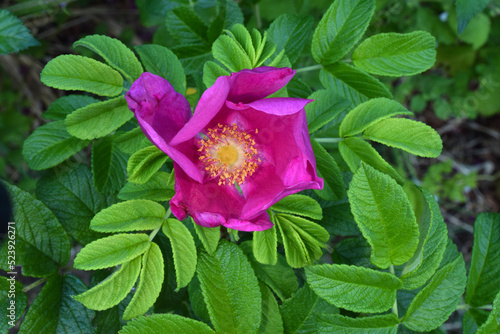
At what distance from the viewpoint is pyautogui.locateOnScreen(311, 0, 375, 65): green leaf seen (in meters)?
1.43

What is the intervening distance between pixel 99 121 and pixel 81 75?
150mm

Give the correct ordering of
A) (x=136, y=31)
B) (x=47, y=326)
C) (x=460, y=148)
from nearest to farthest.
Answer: (x=47, y=326), (x=136, y=31), (x=460, y=148)

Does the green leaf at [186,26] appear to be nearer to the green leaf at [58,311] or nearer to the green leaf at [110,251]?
the green leaf at [110,251]

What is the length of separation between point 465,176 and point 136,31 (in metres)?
2.75

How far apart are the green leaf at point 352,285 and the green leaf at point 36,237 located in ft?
2.77

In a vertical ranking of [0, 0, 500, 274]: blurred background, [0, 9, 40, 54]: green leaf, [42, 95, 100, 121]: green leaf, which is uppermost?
[0, 9, 40, 54]: green leaf

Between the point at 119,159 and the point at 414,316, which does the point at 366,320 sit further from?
the point at 119,159

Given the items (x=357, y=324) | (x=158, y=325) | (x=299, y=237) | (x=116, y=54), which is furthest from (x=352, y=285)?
(x=116, y=54)

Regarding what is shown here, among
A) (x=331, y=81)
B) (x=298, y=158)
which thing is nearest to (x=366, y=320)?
(x=298, y=158)

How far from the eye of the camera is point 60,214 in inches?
62.4

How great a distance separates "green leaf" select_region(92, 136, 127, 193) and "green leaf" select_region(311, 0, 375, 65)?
77cm

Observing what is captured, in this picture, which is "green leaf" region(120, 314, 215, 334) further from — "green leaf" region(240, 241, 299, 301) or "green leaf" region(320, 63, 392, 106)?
"green leaf" region(320, 63, 392, 106)

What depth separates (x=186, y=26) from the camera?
1668 millimetres

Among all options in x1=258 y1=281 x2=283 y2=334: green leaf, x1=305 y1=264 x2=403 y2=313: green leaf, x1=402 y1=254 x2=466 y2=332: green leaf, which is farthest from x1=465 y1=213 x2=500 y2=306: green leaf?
x1=258 y1=281 x2=283 y2=334: green leaf
